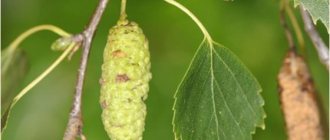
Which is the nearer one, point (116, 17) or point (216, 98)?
point (216, 98)

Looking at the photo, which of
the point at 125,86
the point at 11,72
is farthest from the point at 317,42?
the point at 11,72

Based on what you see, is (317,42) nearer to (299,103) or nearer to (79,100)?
(299,103)

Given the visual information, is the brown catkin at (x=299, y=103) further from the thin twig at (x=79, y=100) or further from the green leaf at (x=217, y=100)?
the thin twig at (x=79, y=100)

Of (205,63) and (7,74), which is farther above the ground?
(7,74)

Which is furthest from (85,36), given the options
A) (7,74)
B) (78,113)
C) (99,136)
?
(99,136)

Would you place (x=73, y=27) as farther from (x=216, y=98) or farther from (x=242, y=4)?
(x=216, y=98)

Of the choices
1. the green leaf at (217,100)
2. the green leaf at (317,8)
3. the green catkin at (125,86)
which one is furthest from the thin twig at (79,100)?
the green leaf at (317,8)

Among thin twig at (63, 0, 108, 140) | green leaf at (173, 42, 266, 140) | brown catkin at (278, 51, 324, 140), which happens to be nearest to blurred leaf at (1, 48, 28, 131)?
thin twig at (63, 0, 108, 140)
